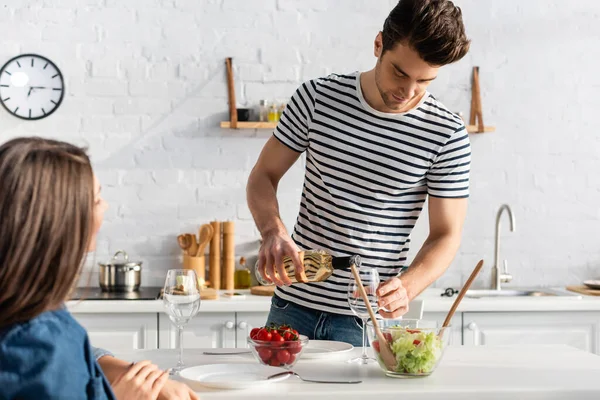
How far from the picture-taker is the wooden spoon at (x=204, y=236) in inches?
153

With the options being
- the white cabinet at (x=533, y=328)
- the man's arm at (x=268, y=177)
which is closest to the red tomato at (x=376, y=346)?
the man's arm at (x=268, y=177)

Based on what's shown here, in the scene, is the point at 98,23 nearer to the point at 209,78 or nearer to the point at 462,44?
the point at 209,78

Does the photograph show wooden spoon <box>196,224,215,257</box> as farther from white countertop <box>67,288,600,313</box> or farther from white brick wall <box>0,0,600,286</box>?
white countertop <box>67,288,600,313</box>

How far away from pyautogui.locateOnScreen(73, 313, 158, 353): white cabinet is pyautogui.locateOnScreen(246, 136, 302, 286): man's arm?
4.13 ft

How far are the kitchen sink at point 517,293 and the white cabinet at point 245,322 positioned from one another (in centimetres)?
96

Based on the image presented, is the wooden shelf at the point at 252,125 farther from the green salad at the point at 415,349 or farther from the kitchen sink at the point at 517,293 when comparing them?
the green salad at the point at 415,349

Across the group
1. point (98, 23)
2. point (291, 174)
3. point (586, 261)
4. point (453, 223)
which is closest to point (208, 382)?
point (453, 223)

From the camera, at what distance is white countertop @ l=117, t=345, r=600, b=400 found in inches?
65.9

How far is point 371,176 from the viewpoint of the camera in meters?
2.34

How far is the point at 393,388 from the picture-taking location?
1.71 metres

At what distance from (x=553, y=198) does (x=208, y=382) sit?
116 inches

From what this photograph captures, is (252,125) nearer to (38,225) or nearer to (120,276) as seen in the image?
(120,276)

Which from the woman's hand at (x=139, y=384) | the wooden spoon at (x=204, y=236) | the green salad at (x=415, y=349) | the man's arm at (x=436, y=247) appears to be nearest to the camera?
the woman's hand at (x=139, y=384)

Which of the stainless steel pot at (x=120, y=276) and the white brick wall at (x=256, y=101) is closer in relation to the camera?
the stainless steel pot at (x=120, y=276)
